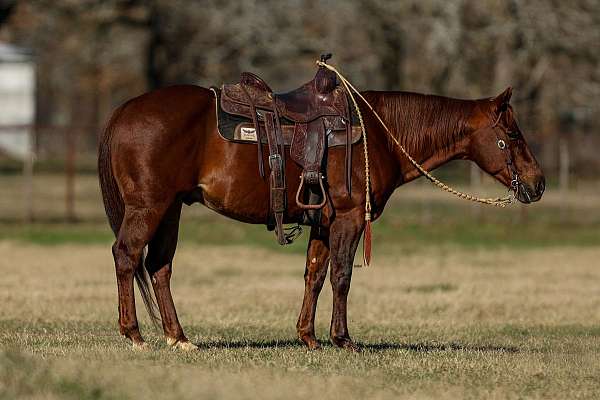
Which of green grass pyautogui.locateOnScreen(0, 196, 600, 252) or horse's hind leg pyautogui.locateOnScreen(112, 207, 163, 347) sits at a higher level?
horse's hind leg pyautogui.locateOnScreen(112, 207, 163, 347)

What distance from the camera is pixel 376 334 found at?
1274 centimetres

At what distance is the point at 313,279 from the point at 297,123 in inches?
52.5

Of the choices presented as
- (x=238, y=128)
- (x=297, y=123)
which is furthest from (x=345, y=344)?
(x=238, y=128)

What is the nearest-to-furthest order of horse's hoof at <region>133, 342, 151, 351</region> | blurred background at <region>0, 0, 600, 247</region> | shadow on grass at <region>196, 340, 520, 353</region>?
horse's hoof at <region>133, 342, 151, 351</region> → shadow on grass at <region>196, 340, 520, 353</region> → blurred background at <region>0, 0, 600, 247</region>

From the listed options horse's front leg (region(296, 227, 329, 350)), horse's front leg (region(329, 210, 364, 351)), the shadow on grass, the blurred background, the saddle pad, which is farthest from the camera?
the blurred background

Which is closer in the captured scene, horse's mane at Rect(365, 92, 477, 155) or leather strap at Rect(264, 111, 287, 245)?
leather strap at Rect(264, 111, 287, 245)

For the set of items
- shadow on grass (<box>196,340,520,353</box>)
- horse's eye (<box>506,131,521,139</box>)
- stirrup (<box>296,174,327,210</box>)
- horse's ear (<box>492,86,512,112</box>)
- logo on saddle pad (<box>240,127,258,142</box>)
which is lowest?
shadow on grass (<box>196,340,520,353</box>)

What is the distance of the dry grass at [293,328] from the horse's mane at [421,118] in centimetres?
177

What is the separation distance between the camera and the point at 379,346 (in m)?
11.4

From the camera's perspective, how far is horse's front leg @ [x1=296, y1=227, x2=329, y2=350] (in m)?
10.8

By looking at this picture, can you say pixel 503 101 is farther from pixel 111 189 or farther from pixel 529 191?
pixel 111 189

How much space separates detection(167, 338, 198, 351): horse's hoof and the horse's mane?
2.47 meters

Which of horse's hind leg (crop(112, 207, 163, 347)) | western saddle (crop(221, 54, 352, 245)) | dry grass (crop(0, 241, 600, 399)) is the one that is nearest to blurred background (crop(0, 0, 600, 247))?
dry grass (crop(0, 241, 600, 399))

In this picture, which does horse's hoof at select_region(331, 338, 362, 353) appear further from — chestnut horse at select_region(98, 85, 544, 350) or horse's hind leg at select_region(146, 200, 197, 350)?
horse's hind leg at select_region(146, 200, 197, 350)
